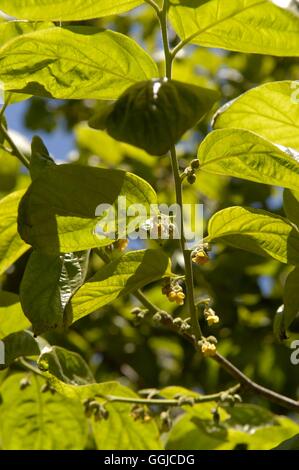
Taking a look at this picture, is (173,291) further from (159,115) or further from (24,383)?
(24,383)

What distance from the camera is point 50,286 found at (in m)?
1.18

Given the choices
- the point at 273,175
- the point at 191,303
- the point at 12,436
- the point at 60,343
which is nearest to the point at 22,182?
the point at 60,343

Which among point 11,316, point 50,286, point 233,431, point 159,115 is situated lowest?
point 233,431

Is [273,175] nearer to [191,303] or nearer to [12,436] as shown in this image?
[191,303]

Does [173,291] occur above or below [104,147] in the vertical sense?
below

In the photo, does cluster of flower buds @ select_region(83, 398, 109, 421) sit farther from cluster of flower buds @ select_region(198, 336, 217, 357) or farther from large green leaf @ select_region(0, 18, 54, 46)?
large green leaf @ select_region(0, 18, 54, 46)

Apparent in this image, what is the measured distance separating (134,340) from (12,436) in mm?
808

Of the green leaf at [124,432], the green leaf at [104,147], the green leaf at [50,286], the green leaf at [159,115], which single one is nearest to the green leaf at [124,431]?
the green leaf at [124,432]

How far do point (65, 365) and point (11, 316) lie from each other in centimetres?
14

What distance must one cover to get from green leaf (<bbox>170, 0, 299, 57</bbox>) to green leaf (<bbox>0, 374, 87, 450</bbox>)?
35.1 inches

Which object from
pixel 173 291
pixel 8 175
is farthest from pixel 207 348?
pixel 8 175

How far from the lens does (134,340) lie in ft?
8.25

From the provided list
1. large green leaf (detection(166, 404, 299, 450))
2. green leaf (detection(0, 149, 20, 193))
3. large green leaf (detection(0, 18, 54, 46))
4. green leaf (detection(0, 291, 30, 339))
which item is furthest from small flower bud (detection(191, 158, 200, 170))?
green leaf (detection(0, 149, 20, 193))

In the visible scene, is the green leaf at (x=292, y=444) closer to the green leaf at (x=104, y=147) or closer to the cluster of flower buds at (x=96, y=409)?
the cluster of flower buds at (x=96, y=409)
